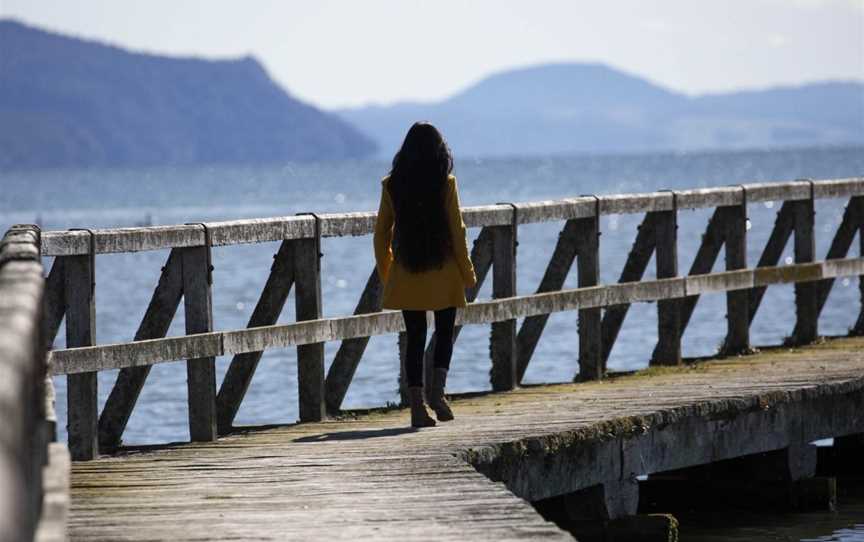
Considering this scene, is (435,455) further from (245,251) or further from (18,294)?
(245,251)

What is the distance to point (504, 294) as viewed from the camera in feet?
35.3

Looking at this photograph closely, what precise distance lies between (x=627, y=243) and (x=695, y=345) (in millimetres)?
37353

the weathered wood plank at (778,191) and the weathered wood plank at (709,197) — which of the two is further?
the weathered wood plank at (778,191)

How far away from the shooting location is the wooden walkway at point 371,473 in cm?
611

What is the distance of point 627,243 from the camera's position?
→ 62250 millimetres

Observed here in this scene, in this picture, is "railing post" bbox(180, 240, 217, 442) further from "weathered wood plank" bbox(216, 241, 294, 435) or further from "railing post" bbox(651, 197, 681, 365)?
"railing post" bbox(651, 197, 681, 365)

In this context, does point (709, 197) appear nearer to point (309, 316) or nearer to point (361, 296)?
point (361, 296)

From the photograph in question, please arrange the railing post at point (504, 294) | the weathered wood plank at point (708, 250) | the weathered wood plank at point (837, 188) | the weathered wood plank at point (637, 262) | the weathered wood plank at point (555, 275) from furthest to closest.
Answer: the weathered wood plank at point (837, 188) < the weathered wood plank at point (708, 250) < the weathered wood plank at point (637, 262) < the weathered wood plank at point (555, 275) < the railing post at point (504, 294)

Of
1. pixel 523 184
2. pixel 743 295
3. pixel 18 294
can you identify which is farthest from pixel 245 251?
pixel 523 184

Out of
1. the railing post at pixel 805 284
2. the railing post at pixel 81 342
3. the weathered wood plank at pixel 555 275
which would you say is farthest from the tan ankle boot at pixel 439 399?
the railing post at pixel 805 284

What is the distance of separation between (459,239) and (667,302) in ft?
12.1

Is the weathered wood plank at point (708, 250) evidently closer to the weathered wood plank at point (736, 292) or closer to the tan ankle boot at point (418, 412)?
the weathered wood plank at point (736, 292)

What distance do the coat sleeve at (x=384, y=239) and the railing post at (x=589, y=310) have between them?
2.57 metres

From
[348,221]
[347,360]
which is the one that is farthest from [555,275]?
[348,221]
